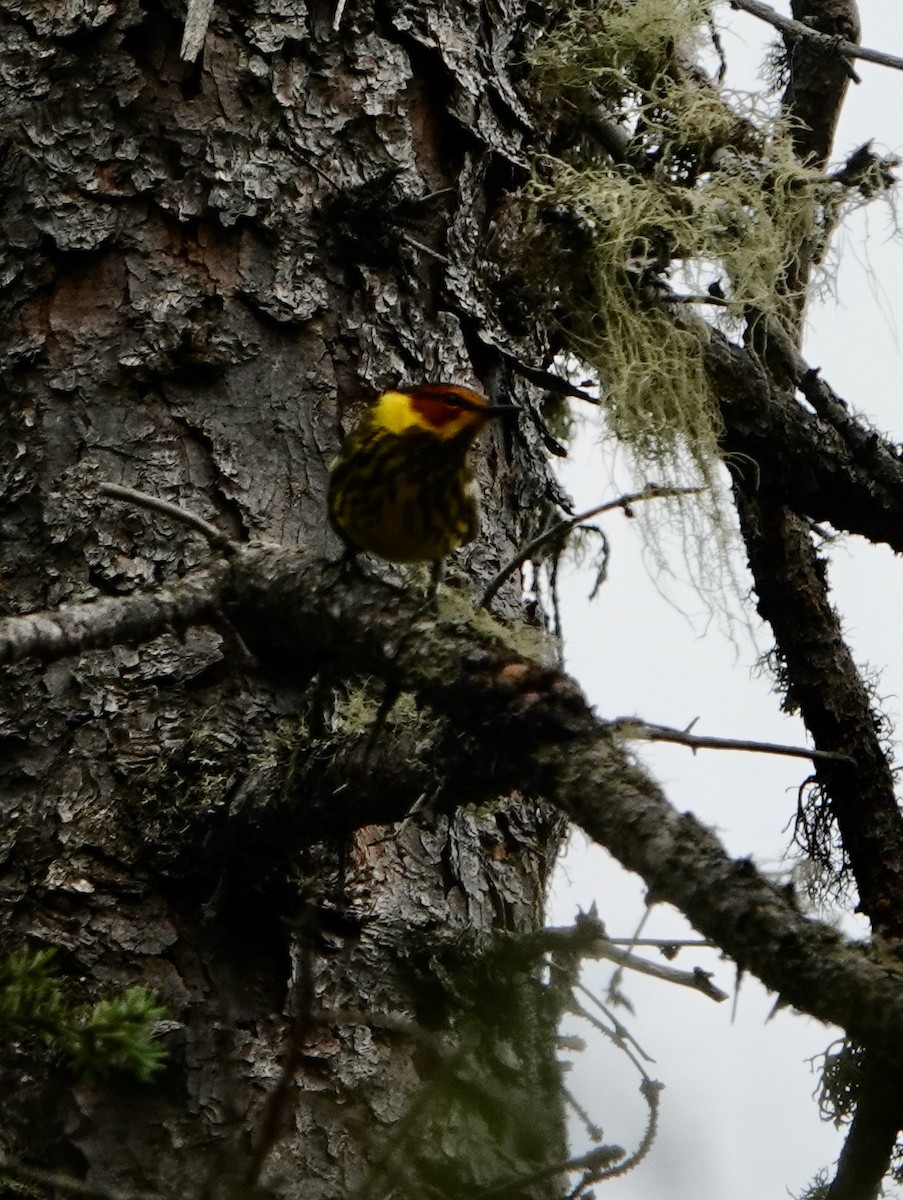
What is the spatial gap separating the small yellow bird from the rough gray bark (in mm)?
50

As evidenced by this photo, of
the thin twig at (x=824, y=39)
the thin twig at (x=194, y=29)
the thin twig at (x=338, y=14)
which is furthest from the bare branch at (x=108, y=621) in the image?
the thin twig at (x=824, y=39)

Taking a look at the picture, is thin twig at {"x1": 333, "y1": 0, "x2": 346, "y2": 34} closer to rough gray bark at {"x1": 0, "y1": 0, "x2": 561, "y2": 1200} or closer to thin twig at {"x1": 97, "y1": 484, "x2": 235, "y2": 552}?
rough gray bark at {"x1": 0, "y1": 0, "x2": 561, "y2": 1200}

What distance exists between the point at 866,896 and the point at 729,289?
1293 mm

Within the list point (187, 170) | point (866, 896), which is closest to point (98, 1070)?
point (187, 170)

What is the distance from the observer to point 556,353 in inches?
123

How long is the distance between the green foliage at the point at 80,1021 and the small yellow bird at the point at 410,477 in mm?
940

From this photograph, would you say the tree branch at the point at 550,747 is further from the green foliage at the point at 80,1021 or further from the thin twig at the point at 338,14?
the thin twig at the point at 338,14

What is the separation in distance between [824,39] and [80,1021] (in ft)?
8.02

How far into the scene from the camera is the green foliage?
1689mm

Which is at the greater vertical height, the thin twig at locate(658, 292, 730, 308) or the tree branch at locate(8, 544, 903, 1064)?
the thin twig at locate(658, 292, 730, 308)

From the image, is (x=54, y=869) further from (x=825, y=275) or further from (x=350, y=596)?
(x=825, y=275)

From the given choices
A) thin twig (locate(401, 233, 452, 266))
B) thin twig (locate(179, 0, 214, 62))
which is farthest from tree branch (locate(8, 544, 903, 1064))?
thin twig (locate(179, 0, 214, 62))

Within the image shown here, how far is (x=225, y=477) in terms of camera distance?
2.38m

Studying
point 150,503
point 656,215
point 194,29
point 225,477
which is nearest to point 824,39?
point 656,215
